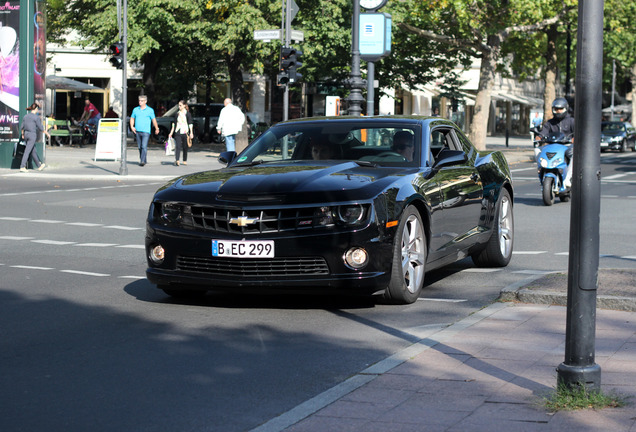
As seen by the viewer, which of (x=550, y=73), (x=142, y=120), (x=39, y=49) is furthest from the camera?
(x=550, y=73)

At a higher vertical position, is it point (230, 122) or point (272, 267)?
point (230, 122)

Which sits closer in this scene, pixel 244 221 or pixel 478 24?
pixel 244 221

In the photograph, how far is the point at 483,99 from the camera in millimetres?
40906

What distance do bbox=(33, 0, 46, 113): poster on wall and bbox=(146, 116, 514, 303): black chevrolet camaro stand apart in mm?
18987

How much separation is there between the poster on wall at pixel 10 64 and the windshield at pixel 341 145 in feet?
61.7

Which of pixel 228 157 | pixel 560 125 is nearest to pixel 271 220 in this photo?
pixel 228 157

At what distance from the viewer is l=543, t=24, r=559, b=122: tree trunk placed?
51.2 meters

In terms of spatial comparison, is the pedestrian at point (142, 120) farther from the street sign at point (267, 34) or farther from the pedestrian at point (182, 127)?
the street sign at point (267, 34)

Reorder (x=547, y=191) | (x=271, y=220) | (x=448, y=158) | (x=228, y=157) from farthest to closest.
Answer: (x=547, y=191), (x=228, y=157), (x=448, y=158), (x=271, y=220)

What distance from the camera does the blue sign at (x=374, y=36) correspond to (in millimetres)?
22109

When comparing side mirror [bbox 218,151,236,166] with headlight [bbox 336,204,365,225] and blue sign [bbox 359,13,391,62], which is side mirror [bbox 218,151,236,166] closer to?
headlight [bbox 336,204,365,225]

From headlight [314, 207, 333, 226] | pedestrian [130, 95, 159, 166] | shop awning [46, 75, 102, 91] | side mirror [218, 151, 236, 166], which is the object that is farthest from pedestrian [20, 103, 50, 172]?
shop awning [46, 75, 102, 91]

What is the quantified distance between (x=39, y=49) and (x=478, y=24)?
1766cm

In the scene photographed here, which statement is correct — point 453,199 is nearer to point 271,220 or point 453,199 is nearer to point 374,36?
point 271,220
